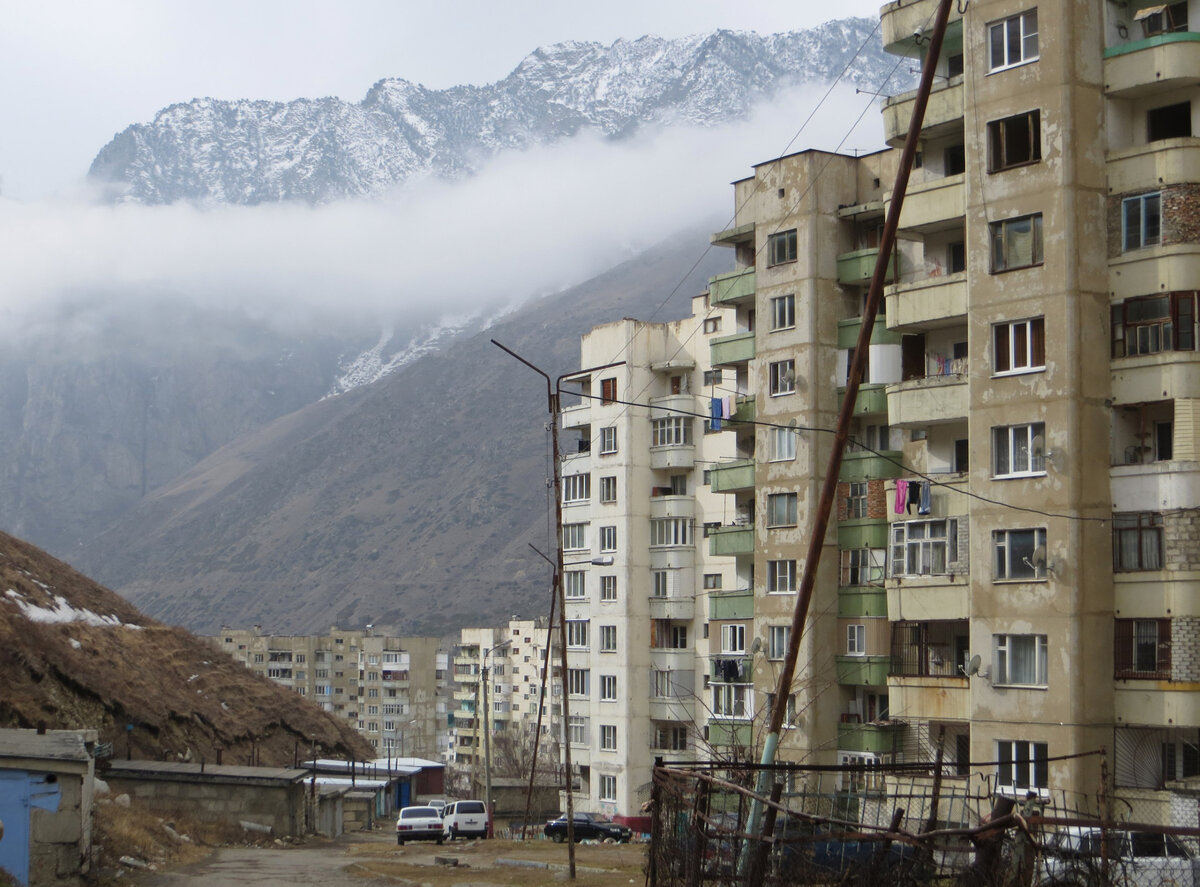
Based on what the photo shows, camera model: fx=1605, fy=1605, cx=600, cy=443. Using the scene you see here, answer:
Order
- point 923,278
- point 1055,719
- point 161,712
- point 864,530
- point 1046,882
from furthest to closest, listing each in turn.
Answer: point 161,712 < point 864,530 < point 923,278 < point 1055,719 < point 1046,882

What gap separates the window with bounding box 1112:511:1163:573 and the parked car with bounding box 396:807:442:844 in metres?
34.1

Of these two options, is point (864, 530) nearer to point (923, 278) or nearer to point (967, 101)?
point (923, 278)

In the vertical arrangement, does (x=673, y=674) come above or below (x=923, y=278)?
below

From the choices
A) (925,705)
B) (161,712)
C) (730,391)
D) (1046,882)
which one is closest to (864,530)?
(925,705)

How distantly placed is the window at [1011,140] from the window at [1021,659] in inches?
520

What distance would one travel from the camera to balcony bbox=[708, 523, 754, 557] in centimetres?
6378

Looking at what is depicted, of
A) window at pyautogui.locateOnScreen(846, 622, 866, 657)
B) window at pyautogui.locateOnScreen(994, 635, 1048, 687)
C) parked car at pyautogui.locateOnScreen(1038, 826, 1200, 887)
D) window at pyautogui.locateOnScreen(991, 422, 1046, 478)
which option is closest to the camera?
parked car at pyautogui.locateOnScreen(1038, 826, 1200, 887)

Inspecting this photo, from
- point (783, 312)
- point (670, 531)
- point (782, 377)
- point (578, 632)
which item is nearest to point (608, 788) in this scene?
point (578, 632)

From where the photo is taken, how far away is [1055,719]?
1662 inches

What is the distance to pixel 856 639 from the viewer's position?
57.5 m

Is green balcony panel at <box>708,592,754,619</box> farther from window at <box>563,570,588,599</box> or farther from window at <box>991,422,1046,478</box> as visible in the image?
window at <box>563,570,588,599</box>

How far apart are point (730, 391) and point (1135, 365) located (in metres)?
39.9

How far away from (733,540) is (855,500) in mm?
7740

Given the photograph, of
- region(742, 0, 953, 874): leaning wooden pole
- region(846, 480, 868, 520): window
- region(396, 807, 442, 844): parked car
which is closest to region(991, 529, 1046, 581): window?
region(846, 480, 868, 520): window
